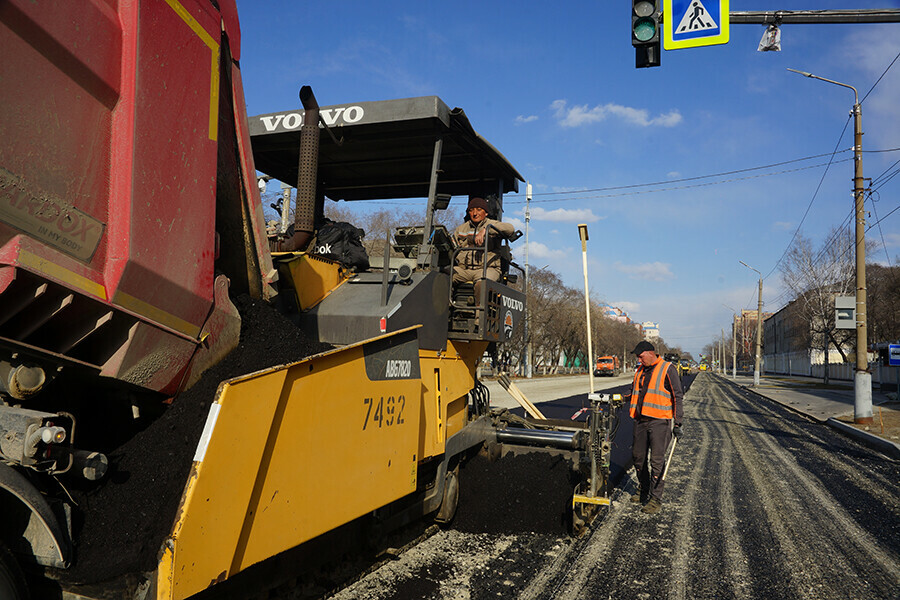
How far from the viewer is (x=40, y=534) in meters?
1.96

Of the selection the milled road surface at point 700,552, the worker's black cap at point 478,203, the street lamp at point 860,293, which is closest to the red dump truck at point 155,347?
the milled road surface at point 700,552

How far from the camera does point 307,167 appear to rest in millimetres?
3488

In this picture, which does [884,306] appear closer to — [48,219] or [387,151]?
[387,151]

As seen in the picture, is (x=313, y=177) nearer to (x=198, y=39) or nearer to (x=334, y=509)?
(x=198, y=39)

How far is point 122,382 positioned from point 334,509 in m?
1.11

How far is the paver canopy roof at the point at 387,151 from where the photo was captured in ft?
15.2

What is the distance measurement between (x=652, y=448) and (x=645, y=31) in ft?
16.1

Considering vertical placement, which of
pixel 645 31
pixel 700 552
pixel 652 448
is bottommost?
pixel 700 552

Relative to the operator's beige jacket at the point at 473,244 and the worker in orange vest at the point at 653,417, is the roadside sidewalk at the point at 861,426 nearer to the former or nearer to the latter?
the worker in orange vest at the point at 653,417

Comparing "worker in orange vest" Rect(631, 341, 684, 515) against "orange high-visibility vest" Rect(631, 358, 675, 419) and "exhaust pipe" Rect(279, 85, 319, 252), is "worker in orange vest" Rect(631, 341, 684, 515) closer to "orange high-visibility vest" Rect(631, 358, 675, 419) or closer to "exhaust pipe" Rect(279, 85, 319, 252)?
"orange high-visibility vest" Rect(631, 358, 675, 419)

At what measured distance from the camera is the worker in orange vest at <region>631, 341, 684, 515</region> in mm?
6137

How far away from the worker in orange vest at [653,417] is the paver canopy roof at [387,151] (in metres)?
2.51

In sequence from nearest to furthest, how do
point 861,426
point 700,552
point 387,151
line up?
point 700,552
point 387,151
point 861,426

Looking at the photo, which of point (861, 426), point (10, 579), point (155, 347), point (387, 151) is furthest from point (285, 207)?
point (861, 426)
